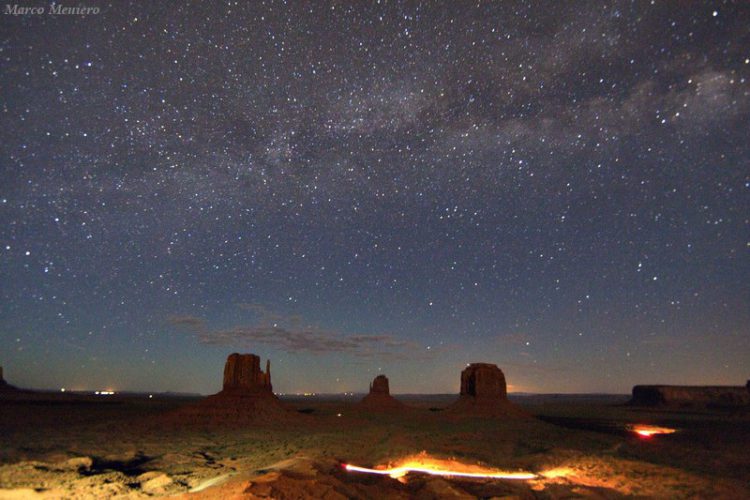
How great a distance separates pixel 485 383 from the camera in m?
70.3

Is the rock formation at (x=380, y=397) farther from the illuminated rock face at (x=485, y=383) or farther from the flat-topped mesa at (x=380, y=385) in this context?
the illuminated rock face at (x=485, y=383)

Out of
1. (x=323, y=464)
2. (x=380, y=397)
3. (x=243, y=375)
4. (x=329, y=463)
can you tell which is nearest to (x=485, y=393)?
(x=380, y=397)

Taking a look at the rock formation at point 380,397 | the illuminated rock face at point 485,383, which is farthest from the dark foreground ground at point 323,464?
the rock formation at point 380,397

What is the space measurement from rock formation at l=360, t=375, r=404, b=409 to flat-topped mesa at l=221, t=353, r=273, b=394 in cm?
3564

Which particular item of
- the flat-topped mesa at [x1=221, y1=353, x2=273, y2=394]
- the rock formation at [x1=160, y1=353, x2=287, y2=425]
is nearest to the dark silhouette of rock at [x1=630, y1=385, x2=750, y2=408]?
the rock formation at [x1=160, y1=353, x2=287, y2=425]

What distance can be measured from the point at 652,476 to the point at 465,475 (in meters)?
10.7

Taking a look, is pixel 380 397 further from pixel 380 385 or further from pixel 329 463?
pixel 329 463

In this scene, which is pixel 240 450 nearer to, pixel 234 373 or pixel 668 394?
pixel 234 373

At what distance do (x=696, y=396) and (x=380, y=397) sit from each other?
11357 cm

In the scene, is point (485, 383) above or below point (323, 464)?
below

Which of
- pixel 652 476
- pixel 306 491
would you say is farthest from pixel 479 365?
pixel 306 491

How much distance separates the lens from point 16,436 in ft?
120

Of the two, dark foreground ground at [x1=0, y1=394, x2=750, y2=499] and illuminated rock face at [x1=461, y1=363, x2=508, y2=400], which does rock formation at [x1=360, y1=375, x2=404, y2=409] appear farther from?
dark foreground ground at [x1=0, y1=394, x2=750, y2=499]

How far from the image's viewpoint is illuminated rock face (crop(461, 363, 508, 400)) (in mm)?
69625
